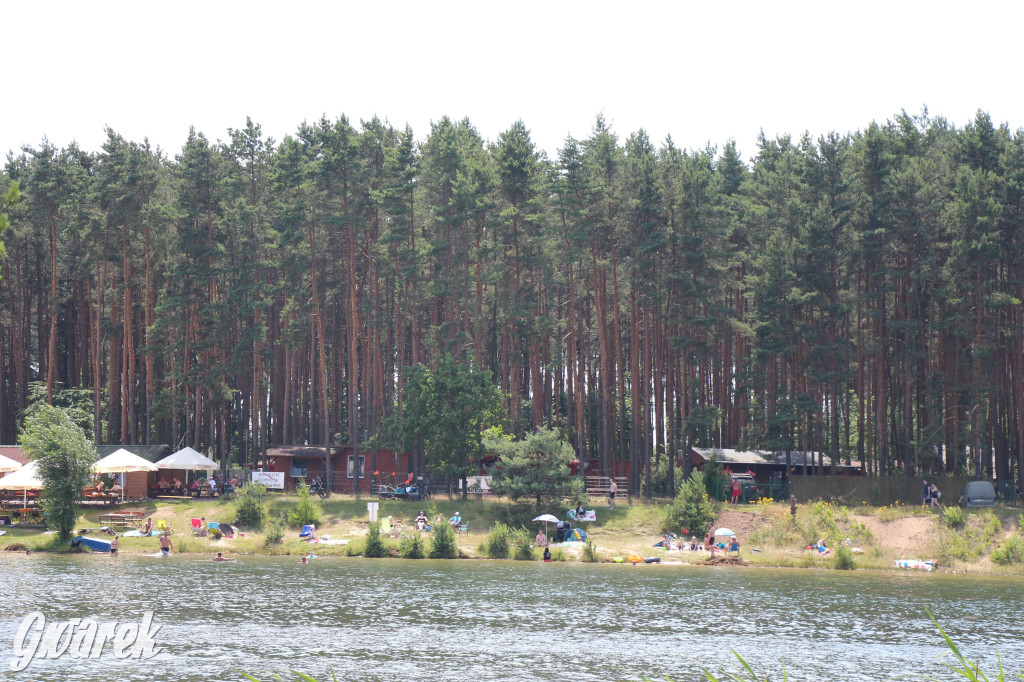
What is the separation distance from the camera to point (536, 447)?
5456 centimetres

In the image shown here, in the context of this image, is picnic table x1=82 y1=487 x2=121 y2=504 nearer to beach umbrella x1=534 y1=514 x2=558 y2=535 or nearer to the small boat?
the small boat

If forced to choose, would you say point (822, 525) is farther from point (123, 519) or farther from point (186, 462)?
point (123, 519)

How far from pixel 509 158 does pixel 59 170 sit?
109ft

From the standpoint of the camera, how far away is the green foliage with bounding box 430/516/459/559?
4981cm

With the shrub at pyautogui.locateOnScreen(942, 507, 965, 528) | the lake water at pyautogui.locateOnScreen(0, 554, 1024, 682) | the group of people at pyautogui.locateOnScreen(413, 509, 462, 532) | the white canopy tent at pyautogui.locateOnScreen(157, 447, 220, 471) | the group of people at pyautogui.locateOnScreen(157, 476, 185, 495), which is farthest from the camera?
the group of people at pyautogui.locateOnScreen(157, 476, 185, 495)

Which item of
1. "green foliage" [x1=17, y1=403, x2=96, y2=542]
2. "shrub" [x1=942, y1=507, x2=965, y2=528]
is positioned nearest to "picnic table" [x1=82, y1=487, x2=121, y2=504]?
"green foliage" [x1=17, y1=403, x2=96, y2=542]

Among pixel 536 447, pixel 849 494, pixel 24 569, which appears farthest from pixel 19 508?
pixel 849 494

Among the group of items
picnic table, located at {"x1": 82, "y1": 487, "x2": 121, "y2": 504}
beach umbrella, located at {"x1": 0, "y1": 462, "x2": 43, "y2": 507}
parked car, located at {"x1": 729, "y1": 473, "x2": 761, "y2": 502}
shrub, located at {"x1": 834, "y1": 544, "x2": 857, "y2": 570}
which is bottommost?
shrub, located at {"x1": 834, "y1": 544, "x2": 857, "y2": 570}

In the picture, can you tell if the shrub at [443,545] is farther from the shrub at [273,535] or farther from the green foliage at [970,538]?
the green foliage at [970,538]

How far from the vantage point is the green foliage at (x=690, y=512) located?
5375 cm

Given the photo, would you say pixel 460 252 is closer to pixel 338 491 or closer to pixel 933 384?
pixel 338 491

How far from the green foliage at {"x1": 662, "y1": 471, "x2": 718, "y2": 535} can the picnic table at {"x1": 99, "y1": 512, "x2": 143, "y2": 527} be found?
28501 millimetres

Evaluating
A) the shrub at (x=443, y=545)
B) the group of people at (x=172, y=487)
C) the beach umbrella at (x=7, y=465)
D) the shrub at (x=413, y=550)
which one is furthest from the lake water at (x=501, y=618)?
the group of people at (x=172, y=487)

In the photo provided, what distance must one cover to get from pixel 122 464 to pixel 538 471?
77.4 ft
